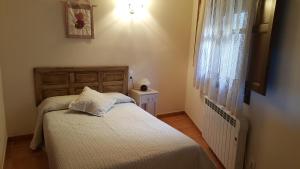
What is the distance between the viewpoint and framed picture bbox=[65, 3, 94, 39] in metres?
2.90

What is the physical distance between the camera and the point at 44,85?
2916mm

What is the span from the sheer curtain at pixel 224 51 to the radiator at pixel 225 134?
115mm

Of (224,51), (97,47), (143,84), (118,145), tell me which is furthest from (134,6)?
(118,145)

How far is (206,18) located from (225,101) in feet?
3.90

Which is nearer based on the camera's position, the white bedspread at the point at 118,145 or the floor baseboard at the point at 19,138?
the white bedspread at the point at 118,145

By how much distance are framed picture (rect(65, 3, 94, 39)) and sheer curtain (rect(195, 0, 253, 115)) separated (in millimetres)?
1587

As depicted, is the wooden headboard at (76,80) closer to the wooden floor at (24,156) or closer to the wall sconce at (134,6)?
the wooden floor at (24,156)

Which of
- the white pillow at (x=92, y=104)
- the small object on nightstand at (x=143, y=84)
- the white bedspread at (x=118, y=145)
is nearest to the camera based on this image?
the white bedspread at (x=118, y=145)

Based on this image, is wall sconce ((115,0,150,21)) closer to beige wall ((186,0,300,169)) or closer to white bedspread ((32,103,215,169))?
white bedspread ((32,103,215,169))

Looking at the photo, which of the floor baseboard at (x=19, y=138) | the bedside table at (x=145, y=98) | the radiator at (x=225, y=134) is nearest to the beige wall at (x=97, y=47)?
the floor baseboard at (x=19, y=138)

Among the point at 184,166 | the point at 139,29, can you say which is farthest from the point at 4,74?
the point at 184,166

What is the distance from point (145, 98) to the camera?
3330 millimetres

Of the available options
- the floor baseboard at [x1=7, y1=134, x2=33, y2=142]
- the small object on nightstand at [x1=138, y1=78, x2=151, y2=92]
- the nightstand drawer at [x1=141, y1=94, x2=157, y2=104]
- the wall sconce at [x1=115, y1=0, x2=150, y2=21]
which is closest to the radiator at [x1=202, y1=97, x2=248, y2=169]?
the nightstand drawer at [x1=141, y1=94, x2=157, y2=104]

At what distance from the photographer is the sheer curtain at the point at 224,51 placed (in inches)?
79.8
